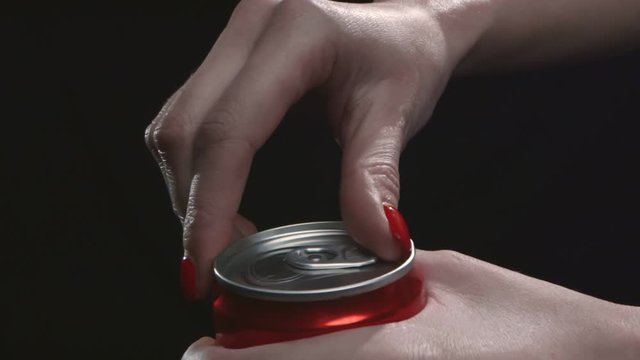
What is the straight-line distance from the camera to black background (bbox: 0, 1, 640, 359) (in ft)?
4.51

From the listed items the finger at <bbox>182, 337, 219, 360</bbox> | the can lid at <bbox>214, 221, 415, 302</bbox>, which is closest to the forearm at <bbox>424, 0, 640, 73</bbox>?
the can lid at <bbox>214, 221, 415, 302</bbox>

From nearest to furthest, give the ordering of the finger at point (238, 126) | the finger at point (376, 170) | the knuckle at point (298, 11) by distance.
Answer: the finger at point (376, 170) < the finger at point (238, 126) < the knuckle at point (298, 11)

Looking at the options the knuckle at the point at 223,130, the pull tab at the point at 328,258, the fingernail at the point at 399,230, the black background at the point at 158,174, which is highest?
the knuckle at the point at 223,130

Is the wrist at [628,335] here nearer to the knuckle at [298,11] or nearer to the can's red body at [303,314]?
the can's red body at [303,314]

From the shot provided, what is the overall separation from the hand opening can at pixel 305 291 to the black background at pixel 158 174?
0.67 meters

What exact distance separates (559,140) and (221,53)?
650 millimetres

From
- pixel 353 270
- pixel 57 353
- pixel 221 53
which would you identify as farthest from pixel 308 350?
pixel 57 353

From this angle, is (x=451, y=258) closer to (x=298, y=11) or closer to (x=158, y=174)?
(x=298, y=11)

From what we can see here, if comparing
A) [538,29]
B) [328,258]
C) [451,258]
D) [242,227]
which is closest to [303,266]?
[328,258]

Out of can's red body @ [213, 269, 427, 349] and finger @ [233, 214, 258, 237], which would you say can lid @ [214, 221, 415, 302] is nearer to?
can's red body @ [213, 269, 427, 349]

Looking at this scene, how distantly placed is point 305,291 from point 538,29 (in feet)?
2.52

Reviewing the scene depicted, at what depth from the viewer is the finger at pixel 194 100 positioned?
37.2 inches

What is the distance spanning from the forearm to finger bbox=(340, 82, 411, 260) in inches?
9.2

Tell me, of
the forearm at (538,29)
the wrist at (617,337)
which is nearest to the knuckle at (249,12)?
the forearm at (538,29)
